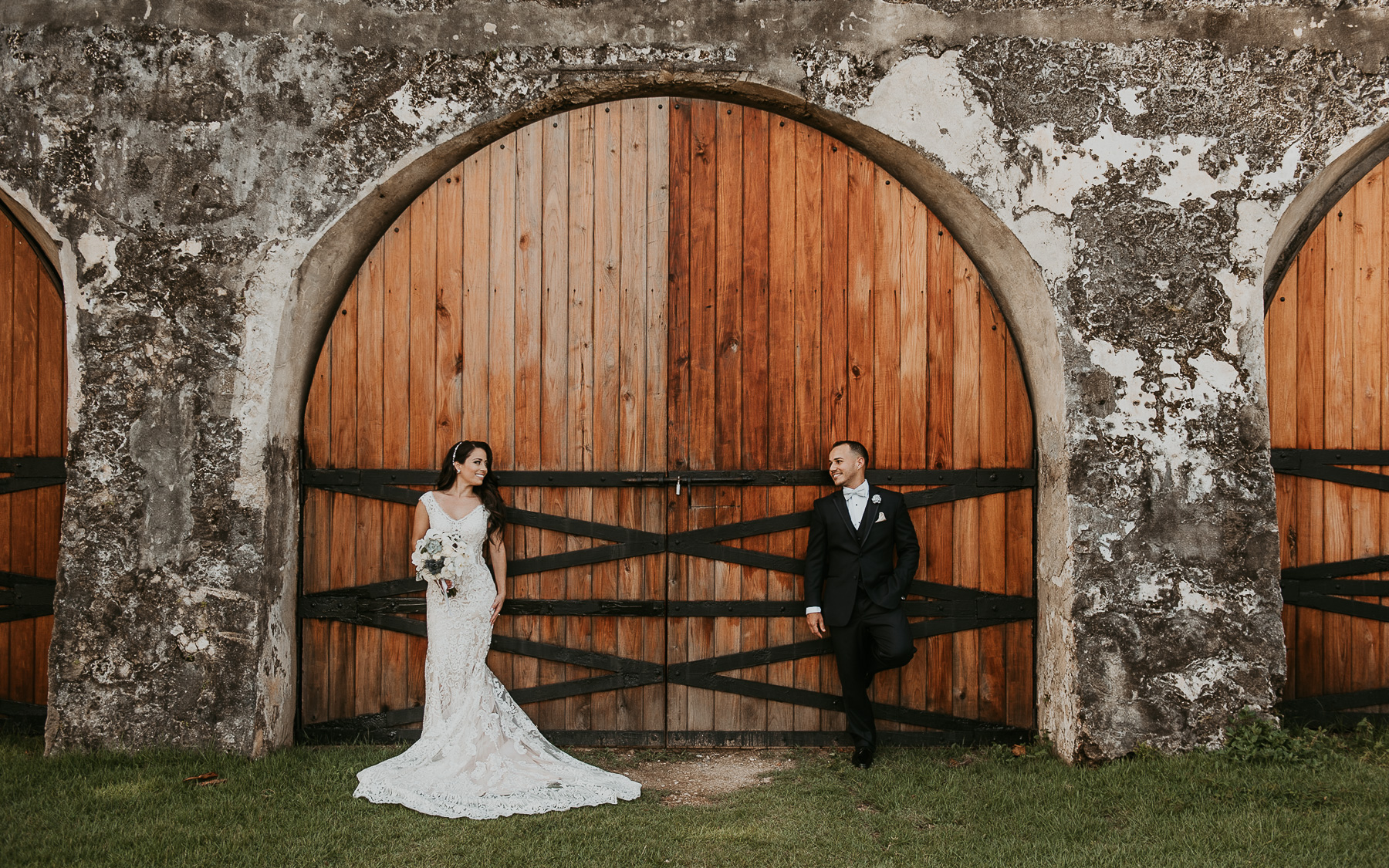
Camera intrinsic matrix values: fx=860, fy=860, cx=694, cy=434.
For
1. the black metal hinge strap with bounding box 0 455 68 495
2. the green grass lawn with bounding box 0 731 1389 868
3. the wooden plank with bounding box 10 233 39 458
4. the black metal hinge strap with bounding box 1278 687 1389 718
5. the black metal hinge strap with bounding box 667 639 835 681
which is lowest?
the green grass lawn with bounding box 0 731 1389 868

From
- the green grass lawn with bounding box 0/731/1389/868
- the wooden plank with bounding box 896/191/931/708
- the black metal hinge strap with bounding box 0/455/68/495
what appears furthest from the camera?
the black metal hinge strap with bounding box 0/455/68/495

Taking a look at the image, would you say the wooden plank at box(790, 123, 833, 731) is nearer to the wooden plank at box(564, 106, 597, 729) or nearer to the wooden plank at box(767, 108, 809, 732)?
the wooden plank at box(767, 108, 809, 732)

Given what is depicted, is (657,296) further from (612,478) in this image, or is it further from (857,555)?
(857,555)

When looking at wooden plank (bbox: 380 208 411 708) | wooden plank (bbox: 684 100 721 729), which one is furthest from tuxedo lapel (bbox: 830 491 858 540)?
wooden plank (bbox: 380 208 411 708)

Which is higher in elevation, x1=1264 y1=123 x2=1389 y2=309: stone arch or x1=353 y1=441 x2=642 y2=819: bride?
x1=1264 y1=123 x2=1389 y2=309: stone arch

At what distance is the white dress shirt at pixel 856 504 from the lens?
4098mm

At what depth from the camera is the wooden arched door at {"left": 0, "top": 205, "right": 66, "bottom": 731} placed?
14.5 feet

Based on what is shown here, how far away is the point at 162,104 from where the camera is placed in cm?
397

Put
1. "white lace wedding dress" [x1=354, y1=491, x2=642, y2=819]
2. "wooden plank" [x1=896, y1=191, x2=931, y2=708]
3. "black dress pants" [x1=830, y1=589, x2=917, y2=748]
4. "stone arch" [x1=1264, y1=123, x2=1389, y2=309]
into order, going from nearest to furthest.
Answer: "white lace wedding dress" [x1=354, y1=491, x2=642, y2=819] < "black dress pants" [x1=830, y1=589, x2=917, y2=748] < "stone arch" [x1=1264, y1=123, x2=1389, y2=309] < "wooden plank" [x1=896, y1=191, x2=931, y2=708]

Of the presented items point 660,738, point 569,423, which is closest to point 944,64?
point 569,423

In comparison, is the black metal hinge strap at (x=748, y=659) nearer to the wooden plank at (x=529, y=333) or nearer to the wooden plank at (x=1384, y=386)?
the wooden plank at (x=529, y=333)

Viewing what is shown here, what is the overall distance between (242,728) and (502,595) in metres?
1.29

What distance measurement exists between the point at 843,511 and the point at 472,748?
200cm

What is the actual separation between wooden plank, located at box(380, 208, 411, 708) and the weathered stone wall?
371 millimetres
